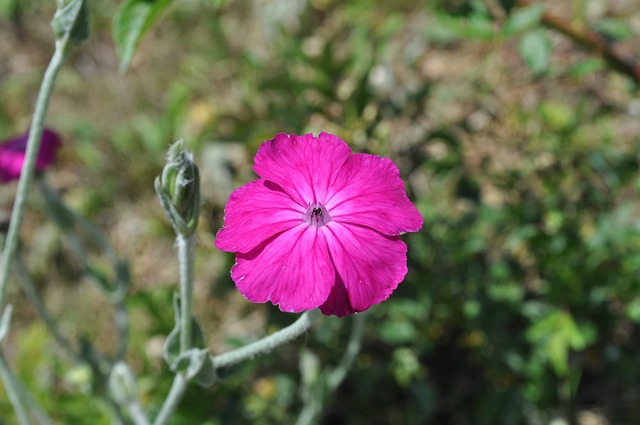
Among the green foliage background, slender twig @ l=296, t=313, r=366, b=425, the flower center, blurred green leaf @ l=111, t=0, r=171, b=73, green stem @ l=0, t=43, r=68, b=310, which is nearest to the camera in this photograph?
the flower center

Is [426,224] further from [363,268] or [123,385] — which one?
[363,268]

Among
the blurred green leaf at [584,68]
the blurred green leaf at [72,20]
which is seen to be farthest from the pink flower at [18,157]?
the blurred green leaf at [584,68]

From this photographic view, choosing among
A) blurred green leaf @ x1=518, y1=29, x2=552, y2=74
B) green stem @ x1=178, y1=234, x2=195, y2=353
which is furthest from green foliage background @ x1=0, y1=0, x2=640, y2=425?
green stem @ x1=178, y1=234, x2=195, y2=353

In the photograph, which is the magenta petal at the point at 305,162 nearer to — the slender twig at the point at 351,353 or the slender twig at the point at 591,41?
the slender twig at the point at 351,353

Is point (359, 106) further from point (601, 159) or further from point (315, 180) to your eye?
point (315, 180)

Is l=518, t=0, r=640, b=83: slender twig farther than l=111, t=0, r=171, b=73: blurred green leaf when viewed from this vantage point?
Yes

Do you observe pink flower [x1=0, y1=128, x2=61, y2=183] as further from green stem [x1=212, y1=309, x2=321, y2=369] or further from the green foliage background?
green stem [x1=212, y1=309, x2=321, y2=369]

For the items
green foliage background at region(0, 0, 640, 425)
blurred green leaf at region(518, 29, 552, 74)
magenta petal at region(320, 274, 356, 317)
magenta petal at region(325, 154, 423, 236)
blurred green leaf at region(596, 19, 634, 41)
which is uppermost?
magenta petal at region(325, 154, 423, 236)
